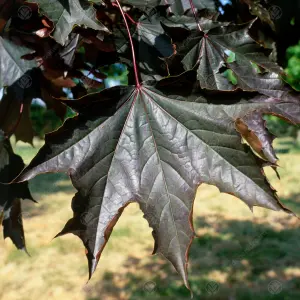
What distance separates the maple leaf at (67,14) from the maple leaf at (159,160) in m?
0.13

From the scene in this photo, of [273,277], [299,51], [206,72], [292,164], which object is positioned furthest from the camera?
[299,51]

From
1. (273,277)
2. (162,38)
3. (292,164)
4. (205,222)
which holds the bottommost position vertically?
(292,164)

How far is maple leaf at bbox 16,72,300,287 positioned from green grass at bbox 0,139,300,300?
10.6 ft

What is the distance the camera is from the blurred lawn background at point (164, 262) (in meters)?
4.00

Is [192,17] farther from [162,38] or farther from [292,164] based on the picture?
[292,164]

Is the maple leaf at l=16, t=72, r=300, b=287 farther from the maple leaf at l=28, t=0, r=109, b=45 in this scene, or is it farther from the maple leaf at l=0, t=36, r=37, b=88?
the maple leaf at l=0, t=36, r=37, b=88

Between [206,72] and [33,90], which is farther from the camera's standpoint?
[33,90]

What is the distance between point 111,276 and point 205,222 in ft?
5.89

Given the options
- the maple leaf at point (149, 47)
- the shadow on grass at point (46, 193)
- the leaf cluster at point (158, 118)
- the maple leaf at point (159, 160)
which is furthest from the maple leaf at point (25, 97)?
the shadow on grass at point (46, 193)

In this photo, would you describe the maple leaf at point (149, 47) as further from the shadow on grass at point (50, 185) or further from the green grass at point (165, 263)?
the shadow on grass at point (50, 185)

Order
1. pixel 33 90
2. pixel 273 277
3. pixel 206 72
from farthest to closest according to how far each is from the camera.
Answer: pixel 273 277
pixel 33 90
pixel 206 72

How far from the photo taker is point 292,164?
899 cm

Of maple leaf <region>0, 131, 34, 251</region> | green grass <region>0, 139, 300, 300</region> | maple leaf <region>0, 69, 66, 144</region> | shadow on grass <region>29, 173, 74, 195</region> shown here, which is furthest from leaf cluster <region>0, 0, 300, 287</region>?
shadow on grass <region>29, 173, 74, 195</region>

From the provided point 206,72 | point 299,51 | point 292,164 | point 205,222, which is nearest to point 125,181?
point 206,72
